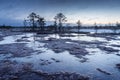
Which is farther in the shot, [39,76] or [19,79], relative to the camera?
[39,76]

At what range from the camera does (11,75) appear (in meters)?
13.6

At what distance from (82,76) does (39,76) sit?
3.68 meters

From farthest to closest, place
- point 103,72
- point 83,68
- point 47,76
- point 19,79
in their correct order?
point 83,68, point 103,72, point 47,76, point 19,79

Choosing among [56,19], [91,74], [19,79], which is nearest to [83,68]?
[91,74]

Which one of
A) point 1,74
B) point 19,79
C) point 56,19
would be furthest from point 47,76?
point 56,19

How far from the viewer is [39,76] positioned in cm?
1341

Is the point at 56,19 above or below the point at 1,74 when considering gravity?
above

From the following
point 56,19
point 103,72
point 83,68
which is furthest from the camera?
point 56,19

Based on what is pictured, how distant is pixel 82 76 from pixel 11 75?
242 inches

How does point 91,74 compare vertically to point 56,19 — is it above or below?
below

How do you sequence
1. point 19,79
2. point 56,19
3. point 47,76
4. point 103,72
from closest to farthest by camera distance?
1. point 19,79
2. point 47,76
3. point 103,72
4. point 56,19

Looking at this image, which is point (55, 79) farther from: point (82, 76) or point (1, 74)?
point (1, 74)

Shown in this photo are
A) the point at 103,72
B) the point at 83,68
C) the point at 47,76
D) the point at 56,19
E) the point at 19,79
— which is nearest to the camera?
the point at 19,79

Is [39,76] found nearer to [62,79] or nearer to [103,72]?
→ [62,79]
